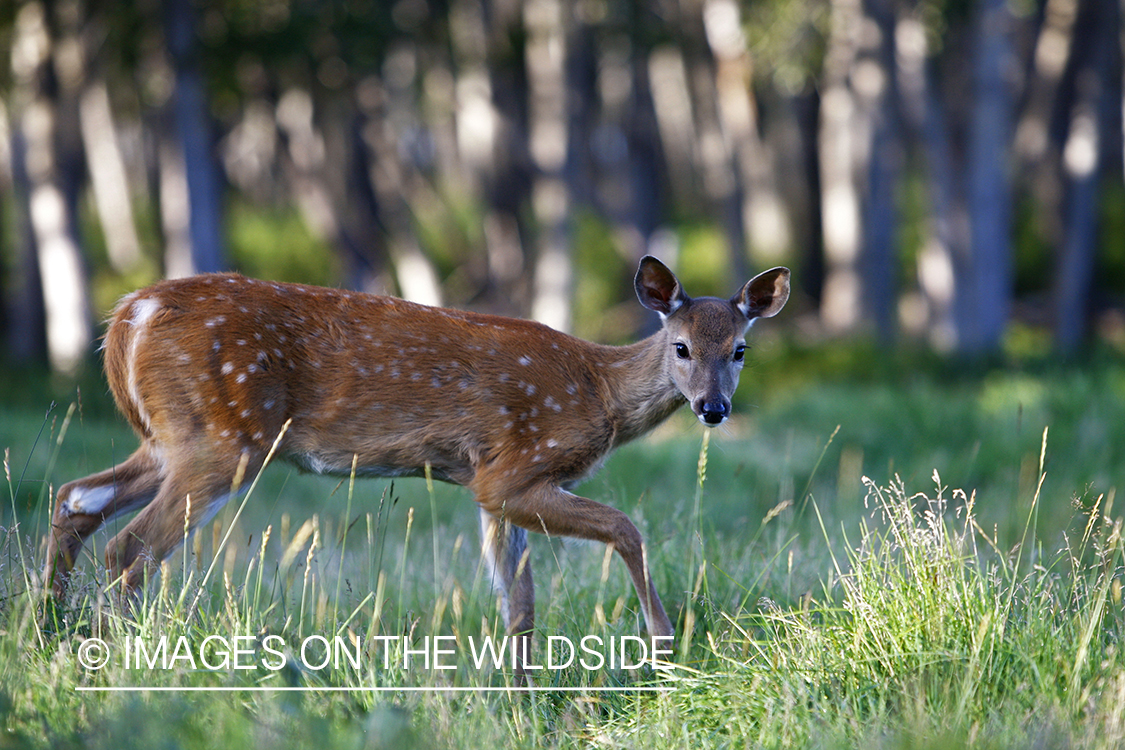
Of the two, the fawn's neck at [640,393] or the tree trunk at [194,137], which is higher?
the tree trunk at [194,137]

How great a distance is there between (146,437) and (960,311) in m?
12.1

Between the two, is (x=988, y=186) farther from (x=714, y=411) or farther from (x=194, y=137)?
(x=714, y=411)

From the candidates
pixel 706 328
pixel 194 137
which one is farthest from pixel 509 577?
pixel 194 137

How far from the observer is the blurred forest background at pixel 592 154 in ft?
47.3

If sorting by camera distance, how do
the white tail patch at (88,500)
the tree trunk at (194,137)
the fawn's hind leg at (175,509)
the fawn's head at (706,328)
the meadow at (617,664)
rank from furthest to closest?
1. the tree trunk at (194,137)
2. the fawn's head at (706,328)
3. the white tail patch at (88,500)
4. the fawn's hind leg at (175,509)
5. the meadow at (617,664)

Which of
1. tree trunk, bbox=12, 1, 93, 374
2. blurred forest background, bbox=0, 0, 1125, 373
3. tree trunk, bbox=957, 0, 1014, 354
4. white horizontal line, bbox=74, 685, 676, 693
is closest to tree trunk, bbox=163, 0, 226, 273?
blurred forest background, bbox=0, 0, 1125, 373

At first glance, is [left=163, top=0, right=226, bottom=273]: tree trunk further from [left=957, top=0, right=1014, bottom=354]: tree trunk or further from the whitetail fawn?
the whitetail fawn

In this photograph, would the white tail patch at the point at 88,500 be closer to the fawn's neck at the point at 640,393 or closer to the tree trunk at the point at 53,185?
the fawn's neck at the point at 640,393

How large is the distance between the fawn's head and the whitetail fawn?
1 centimetres

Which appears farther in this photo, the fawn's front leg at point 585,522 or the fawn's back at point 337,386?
the fawn's back at point 337,386

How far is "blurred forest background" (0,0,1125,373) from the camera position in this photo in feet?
47.3

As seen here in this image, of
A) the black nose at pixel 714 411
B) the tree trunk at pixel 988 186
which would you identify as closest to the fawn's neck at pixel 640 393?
the black nose at pixel 714 411

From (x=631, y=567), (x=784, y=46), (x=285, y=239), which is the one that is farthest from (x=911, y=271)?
(x=631, y=567)

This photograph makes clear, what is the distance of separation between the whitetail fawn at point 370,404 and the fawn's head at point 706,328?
11 mm
